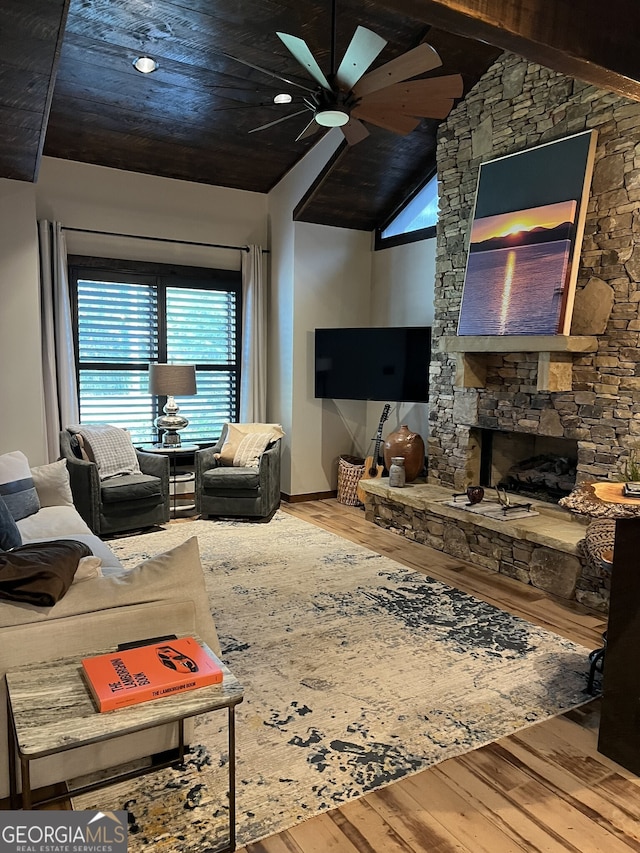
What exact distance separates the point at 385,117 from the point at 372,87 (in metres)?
0.32

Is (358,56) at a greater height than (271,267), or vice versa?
(358,56)

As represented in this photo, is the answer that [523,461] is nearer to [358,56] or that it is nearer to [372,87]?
[372,87]

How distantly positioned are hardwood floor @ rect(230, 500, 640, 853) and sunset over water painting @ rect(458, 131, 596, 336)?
2649 mm

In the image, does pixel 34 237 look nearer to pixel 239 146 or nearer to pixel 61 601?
pixel 239 146

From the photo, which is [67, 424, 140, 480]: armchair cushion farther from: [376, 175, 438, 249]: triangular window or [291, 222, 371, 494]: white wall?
[376, 175, 438, 249]: triangular window

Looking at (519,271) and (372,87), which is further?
(519,271)

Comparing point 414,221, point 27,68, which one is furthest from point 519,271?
point 27,68

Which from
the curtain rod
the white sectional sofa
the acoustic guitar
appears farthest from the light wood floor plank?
the curtain rod

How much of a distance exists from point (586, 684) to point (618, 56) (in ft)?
9.02

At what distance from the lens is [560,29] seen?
2.26m

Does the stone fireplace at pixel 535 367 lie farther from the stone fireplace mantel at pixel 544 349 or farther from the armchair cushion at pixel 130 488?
the armchair cushion at pixel 130 488

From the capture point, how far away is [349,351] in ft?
19.9

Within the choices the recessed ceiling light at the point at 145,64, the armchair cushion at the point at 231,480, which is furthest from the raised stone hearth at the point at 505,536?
the recessed ceiling light at the point at 145,64

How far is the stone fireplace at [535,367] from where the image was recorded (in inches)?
157
